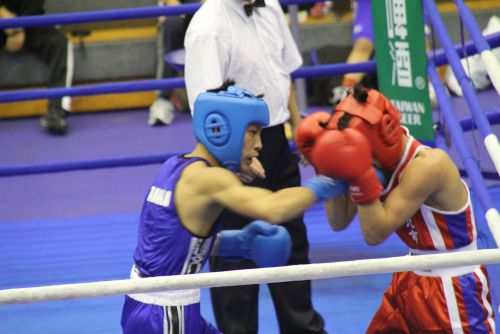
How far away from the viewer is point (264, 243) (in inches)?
101

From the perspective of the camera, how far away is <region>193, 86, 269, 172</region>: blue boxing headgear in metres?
2.58

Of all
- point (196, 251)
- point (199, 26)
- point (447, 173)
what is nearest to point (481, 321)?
point (447, 173)

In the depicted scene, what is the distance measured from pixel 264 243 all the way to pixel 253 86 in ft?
4.01

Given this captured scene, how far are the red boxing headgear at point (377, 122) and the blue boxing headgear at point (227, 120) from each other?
23 centimetres

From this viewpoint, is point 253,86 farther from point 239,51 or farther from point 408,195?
point 408,195

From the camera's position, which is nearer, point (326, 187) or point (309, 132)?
point (326, 187)

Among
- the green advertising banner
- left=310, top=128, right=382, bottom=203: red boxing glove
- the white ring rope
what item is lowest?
the green advertising banner

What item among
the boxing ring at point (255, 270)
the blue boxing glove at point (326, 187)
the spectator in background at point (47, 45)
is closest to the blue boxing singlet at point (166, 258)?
the boxing ring at point (255, 270)

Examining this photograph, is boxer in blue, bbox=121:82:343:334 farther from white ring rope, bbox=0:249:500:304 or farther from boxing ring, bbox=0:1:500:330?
white ring rope, bbox=0:249:500:304

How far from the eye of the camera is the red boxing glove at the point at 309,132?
101 inches

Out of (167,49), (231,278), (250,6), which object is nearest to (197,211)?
(231,278)

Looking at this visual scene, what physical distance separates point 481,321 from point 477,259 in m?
0.69

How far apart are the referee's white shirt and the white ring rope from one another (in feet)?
4.73

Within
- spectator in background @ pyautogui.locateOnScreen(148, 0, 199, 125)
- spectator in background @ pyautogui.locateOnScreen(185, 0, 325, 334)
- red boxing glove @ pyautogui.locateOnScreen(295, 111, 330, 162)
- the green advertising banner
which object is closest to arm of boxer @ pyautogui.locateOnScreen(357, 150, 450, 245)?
red boxing glove @ pyautogui.locateOnScreen(295, 111, 330, 162)
